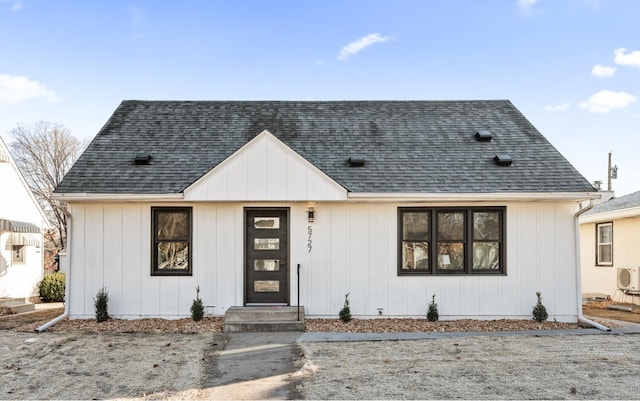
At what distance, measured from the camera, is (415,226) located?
9.99 m

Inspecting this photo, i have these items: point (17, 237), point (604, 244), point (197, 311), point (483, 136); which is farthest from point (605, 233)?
point (17, 237)

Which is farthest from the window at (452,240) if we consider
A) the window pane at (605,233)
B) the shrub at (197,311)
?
the window pane at (605,233)

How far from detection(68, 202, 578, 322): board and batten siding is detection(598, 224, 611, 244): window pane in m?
6.23

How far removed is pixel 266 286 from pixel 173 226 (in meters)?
2.27

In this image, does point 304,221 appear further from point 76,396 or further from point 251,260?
point 76,396

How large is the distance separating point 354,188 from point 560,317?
4.94 metres

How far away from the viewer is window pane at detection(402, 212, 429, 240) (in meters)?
9.97

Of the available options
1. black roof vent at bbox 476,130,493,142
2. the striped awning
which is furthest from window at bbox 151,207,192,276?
black roof vent at bbox 476,130,493,142

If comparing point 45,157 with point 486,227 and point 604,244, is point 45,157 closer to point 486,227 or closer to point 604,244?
point 486,227

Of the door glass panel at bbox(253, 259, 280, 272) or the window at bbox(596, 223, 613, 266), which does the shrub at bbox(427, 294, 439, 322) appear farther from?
the window at bbox(596, 223, 613, 266)

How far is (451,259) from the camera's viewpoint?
10.0 m

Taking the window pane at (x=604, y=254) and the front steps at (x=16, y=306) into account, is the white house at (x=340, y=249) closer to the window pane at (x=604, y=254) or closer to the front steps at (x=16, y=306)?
the front steps at (x=16, y=306)

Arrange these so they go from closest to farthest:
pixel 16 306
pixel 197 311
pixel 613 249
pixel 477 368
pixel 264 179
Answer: pixel 477 368, pixel 264 179, pixel 197 311, pixel 16 306, pixel 613 249

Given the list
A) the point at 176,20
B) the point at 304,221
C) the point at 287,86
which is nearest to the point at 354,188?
the point at 304,221
